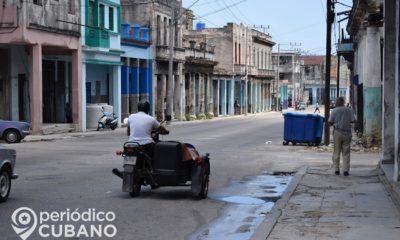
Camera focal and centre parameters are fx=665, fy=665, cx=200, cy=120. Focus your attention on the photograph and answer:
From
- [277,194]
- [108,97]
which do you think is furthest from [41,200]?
[108,97]

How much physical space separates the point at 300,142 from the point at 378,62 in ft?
15.2

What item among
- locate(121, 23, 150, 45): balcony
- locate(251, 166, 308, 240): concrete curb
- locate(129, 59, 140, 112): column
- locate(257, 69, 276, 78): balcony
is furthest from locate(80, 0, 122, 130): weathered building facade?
locate(257, 69, 276, 78): balcony

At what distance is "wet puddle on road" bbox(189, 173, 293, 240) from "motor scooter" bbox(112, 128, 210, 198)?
74 cm

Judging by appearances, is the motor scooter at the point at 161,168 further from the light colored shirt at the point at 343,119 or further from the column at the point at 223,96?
the column at the point at 223,96

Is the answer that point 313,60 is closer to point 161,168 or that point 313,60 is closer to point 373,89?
point 373,89

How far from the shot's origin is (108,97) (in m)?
44.1

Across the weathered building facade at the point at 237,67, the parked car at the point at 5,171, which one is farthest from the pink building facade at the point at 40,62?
A: the weathered building facade at the point at 237,67

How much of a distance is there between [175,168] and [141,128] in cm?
96

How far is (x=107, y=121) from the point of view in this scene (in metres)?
38.8

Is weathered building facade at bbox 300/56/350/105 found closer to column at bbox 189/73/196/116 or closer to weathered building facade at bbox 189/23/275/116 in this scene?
weathered building facade at bbox 189/23/275/116

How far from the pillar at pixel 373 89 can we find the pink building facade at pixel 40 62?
52.2ft

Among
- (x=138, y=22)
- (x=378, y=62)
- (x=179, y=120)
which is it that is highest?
(x=138, y=22)

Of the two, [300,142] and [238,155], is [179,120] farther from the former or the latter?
[238,155]

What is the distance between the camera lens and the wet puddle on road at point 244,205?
9.32m
